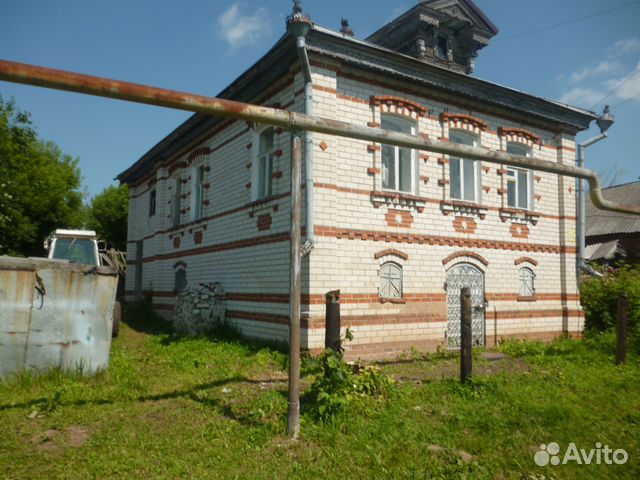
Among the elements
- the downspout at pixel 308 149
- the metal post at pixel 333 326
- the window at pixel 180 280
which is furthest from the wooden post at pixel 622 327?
the window at pixel 180 280

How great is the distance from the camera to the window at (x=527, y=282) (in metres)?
11.6

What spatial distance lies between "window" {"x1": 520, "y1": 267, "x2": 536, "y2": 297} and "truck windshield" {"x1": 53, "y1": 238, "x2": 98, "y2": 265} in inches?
460

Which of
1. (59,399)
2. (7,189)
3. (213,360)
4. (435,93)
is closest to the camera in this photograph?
(59,399)

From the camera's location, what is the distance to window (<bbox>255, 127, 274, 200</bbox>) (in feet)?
33.6

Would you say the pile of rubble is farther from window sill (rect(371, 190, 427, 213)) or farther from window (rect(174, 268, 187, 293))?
window sill (rect(371, 190, 427, 213))

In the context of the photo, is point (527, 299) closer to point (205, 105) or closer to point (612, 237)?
point (205, 105)

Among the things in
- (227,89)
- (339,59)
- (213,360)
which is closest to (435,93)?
(339,59)

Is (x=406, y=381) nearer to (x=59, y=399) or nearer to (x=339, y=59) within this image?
(x=59, y=399)

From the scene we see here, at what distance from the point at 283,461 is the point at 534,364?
620 cm

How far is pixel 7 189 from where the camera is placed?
17031 millimetres

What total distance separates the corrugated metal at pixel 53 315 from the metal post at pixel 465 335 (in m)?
5.24

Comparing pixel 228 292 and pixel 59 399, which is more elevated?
pixel 228 292

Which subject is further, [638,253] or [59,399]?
[638,253]

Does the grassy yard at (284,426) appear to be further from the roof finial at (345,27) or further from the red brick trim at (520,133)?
the roof finial at (345,27)
